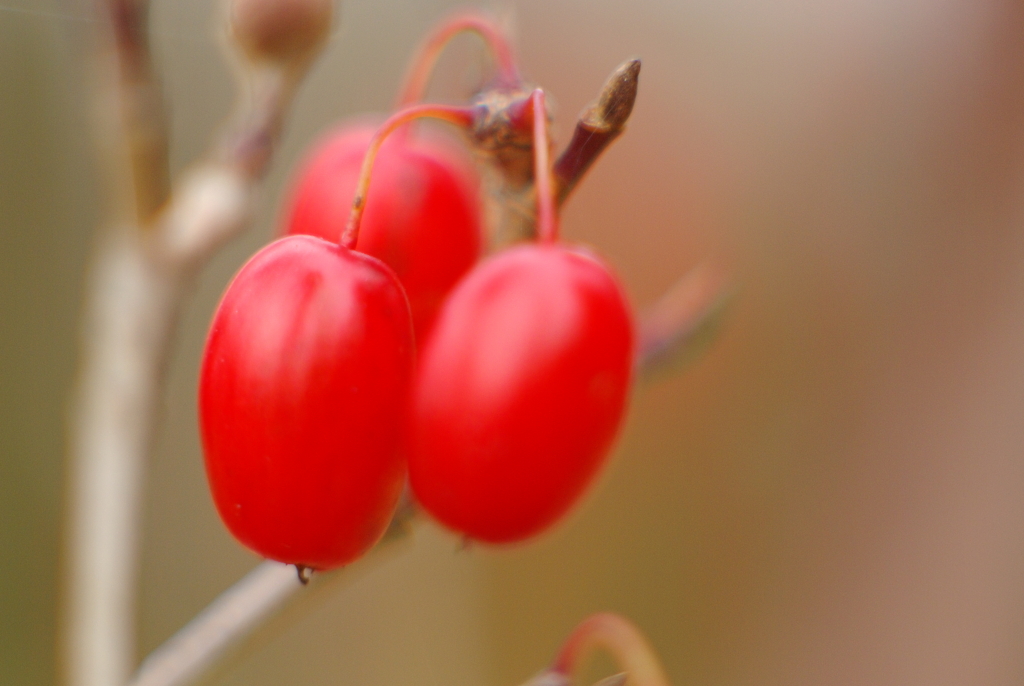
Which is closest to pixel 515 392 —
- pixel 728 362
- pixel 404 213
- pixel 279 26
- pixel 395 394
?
pixel 395 394

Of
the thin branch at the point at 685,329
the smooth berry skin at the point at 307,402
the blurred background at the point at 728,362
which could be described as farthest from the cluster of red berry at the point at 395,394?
the blurred background at the point at 728,362

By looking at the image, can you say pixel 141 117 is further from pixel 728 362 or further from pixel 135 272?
pixel 728 362

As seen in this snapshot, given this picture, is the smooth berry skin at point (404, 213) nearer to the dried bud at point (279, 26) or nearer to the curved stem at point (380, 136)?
the curved stem at point (380, 136)

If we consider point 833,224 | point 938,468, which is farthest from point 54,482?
point 833,224

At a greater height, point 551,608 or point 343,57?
point 343,57

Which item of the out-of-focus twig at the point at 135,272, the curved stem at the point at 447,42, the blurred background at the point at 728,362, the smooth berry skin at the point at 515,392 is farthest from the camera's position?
the blurred background at the point at 728,362

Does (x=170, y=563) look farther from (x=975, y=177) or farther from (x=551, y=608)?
(x=975, y=177)

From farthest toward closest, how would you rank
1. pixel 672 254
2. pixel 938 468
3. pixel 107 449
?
1. pixel 672 254
2. pixel 938 468
3. pixel 107 449
